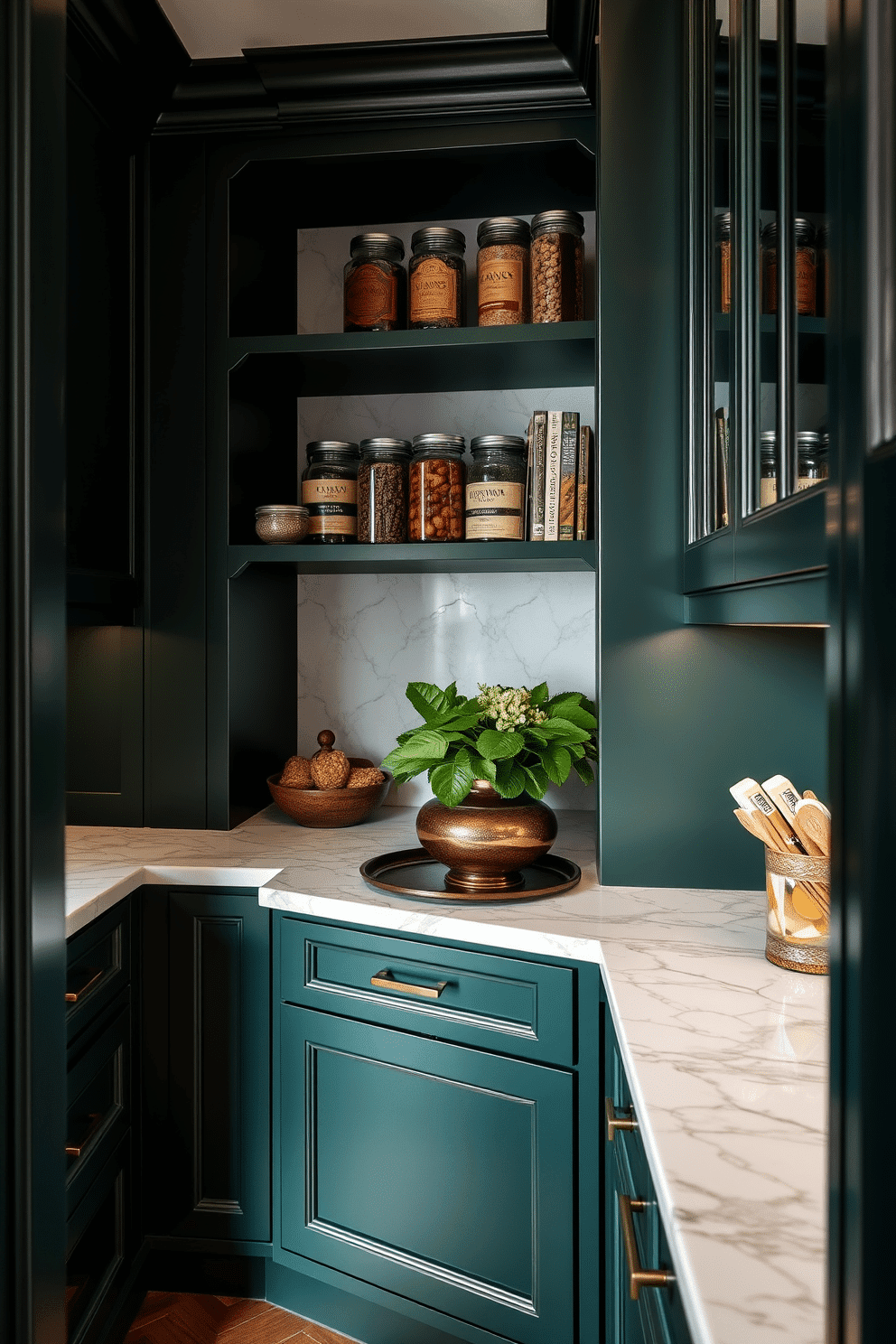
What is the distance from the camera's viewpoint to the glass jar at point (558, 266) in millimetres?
1901

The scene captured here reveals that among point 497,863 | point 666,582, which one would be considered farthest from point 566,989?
point 666,582

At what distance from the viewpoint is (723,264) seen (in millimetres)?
1336

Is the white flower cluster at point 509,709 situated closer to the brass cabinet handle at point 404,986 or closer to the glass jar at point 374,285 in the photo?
the brass cabinet handle at point 404,986

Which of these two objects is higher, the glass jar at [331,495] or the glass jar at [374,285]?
the glass jar at [374,285]

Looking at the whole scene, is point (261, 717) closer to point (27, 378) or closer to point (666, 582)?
point (666, 582)

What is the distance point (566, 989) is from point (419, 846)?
0.60m

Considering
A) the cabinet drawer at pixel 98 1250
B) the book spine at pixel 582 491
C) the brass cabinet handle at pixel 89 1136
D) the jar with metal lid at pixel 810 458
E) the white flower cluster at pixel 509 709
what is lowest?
the cabinet drawer at pixel 98 1250

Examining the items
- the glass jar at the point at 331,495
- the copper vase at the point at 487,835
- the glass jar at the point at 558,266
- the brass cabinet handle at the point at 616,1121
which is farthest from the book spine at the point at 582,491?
the brass cabinet handle at the point at 616,1121

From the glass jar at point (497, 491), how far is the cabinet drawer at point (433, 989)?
86 centimetres

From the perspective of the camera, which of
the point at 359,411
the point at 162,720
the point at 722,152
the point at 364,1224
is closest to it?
the point at 722,152

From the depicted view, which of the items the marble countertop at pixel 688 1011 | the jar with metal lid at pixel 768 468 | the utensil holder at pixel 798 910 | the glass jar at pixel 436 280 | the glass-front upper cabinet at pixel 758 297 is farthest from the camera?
the glass jar at pixel 436 280

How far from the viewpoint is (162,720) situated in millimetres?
2084

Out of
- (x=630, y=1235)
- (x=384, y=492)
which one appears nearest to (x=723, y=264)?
(x=384, y=492)

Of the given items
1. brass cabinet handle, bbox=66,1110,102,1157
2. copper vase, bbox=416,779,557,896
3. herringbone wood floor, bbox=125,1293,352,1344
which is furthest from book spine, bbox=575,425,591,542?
herringbone wood floor, bbox=125,1293,352,1344
